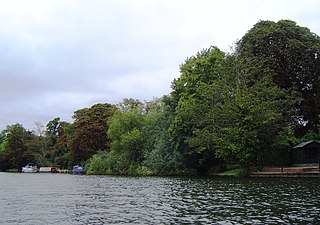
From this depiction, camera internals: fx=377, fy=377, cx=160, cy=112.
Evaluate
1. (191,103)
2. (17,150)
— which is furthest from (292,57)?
(17,150)

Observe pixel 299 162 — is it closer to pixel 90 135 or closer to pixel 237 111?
pixel 237 111

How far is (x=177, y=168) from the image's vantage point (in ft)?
185

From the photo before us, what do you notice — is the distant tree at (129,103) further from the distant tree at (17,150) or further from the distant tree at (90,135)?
the distant tree at (17,150)

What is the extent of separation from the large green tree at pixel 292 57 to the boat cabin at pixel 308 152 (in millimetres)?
6850

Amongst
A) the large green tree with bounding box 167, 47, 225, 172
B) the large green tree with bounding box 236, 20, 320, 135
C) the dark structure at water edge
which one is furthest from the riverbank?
the large green tree with bounding box 236, 20, 320, 135

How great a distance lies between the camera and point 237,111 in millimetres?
46500

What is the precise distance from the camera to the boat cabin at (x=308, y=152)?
4928cm

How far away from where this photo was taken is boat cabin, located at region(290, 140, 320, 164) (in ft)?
162

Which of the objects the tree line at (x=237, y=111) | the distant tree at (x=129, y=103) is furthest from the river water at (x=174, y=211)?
the distant tree at (x=129, y=103)

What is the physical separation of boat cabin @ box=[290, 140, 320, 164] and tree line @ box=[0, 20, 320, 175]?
4.79 ft

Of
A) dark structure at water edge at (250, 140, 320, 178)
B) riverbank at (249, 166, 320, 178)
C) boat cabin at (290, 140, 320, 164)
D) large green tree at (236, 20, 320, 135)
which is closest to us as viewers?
riverbank at (249, 166, 320, 178)

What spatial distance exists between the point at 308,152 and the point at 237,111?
1195 cm

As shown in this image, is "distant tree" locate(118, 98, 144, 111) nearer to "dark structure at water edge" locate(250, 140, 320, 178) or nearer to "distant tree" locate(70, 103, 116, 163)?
"distant tree" locate(70, 103, 116, 163)

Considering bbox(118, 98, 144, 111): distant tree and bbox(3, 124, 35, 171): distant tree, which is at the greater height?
bbox(118, 98, 144, 111): distant tree
